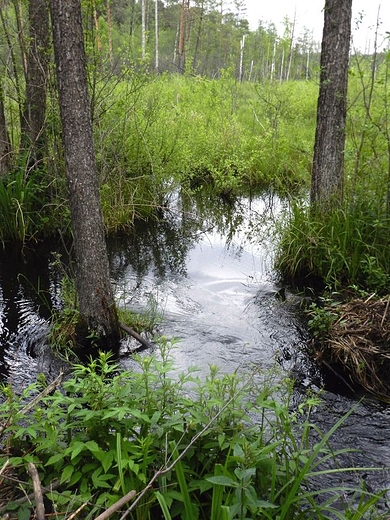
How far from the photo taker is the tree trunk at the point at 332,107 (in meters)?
5.71

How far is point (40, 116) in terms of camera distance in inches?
272

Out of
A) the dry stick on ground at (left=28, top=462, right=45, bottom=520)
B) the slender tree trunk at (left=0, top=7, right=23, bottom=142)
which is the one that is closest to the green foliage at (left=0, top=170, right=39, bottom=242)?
the slender tree trunk at (left=0, top=7, right=23, bottom=142)

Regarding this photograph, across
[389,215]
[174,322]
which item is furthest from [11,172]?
[389,215]

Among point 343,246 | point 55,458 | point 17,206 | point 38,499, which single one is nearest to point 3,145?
point 17,206

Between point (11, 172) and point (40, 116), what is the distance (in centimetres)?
98

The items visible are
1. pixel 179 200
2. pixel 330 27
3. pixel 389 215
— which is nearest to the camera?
pixel 389 215

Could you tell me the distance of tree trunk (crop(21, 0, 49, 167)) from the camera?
607cm

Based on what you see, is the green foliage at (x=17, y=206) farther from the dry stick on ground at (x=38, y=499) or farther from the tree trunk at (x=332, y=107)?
the dry stick on ground at (x=38, y=499)

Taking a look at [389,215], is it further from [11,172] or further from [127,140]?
[11,172]

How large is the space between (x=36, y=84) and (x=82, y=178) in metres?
3.44

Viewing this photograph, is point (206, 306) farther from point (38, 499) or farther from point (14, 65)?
point (14, 65)

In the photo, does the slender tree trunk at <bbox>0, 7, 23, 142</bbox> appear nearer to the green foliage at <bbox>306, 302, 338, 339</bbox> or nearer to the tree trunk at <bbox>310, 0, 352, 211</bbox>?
the tree trunk at <bbox>310, 0, 352, 211</bbox>

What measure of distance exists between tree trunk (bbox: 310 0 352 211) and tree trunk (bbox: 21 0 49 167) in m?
3.50

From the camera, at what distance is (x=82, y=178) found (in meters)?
4.01
